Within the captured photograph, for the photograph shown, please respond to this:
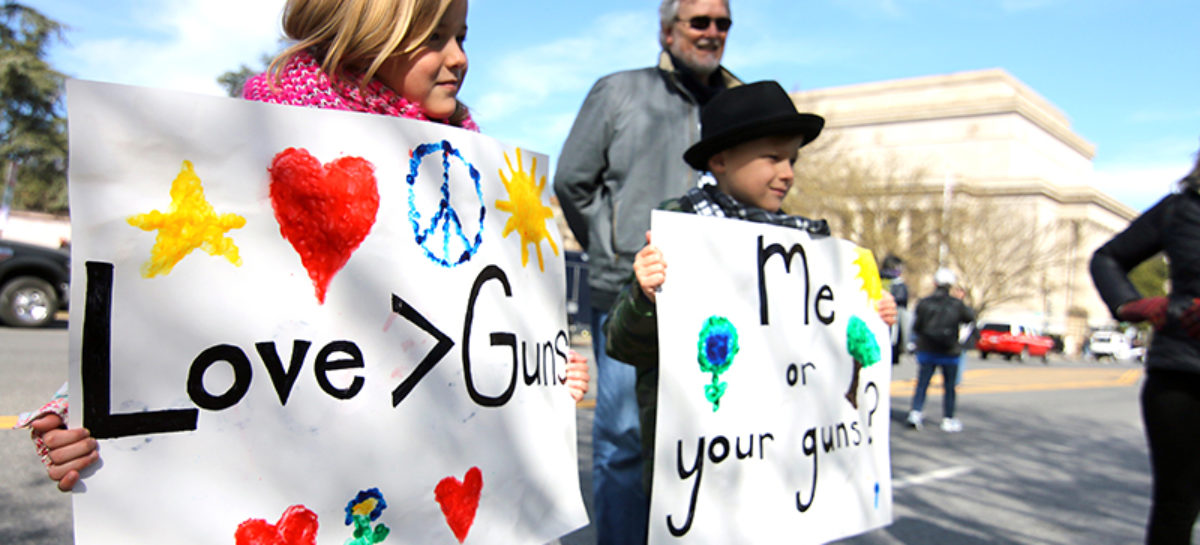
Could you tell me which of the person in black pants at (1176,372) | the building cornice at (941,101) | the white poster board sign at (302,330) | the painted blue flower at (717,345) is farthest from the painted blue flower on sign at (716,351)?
the building cornice at (941,101)

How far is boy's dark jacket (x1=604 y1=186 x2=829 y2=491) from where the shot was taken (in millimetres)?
2102

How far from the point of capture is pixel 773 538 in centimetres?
206

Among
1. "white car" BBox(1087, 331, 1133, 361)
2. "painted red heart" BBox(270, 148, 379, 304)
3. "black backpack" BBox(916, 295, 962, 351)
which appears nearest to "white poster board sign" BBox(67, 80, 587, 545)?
"painted red heart" BBox(270, 148, 379, 304)

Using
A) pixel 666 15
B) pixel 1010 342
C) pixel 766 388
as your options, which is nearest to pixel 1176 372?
pixel 766 388

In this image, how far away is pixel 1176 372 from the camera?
2.43 m

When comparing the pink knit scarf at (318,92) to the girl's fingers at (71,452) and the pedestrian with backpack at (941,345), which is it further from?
the pedestrian with backpack at (941,345)

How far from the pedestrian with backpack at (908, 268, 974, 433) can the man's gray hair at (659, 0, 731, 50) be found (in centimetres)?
644

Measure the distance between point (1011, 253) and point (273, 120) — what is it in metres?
44.6

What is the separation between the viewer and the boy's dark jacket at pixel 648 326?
2102 millimetres

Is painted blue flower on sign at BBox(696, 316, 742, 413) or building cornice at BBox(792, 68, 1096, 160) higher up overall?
building cornice at BBox(792, 68, 1096, 160)

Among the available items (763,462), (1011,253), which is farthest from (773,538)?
(1011,253)

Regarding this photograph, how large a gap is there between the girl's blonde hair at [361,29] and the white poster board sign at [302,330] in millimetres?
168

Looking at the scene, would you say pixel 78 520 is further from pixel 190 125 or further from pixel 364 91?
pixel 364 91

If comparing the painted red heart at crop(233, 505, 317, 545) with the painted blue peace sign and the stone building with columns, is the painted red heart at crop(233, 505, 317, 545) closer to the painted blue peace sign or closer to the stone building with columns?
the painted blue peace sign
